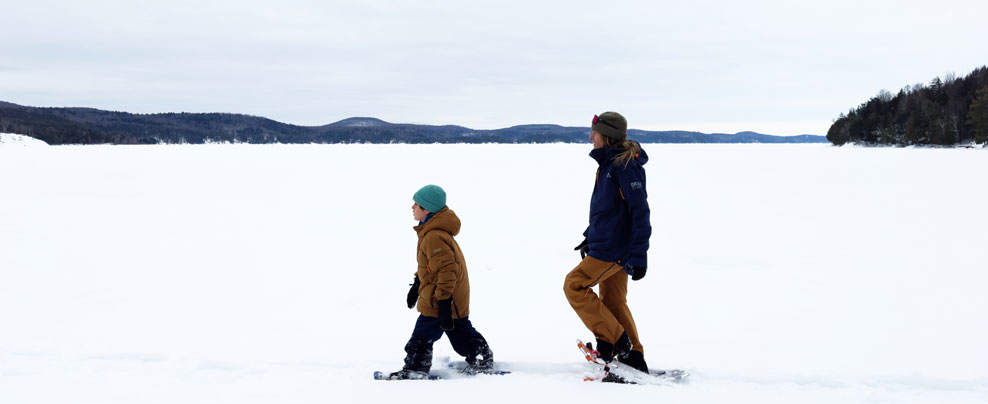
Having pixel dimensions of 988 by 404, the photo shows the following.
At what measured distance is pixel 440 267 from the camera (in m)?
3.56

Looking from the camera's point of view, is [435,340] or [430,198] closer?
[430,198]

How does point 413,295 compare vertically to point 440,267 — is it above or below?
below

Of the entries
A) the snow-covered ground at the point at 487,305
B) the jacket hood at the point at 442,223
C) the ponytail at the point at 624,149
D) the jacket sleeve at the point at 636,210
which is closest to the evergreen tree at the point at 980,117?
the snow-covered ground at the point at 487,305

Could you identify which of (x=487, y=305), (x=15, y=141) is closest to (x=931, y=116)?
(x=487, y=305)

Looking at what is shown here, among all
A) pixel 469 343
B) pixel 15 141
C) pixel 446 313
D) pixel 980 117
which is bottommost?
pixel 469 343

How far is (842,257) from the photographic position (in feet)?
24.8

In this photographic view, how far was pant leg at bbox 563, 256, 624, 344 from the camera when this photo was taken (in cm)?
357

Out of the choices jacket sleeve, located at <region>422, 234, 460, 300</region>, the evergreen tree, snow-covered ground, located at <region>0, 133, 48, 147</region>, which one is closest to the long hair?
jacket sleeve, located at <region>422, 234, 460, 300</region>

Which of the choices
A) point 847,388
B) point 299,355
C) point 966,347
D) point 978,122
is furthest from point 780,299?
point 978,122

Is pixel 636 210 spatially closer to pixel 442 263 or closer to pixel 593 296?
pixel 593 296

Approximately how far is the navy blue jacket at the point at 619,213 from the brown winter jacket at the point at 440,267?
31.8 inches

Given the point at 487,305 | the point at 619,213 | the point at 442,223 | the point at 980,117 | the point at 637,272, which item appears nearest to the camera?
the point at 637,272

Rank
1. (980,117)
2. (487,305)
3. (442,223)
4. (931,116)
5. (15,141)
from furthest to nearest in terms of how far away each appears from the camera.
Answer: (15,141)
(931,116)
(980,117)
(487,305)
(442,223)

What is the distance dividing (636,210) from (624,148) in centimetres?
39
